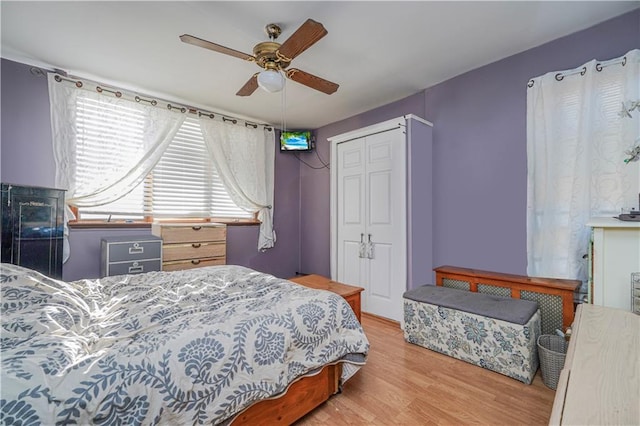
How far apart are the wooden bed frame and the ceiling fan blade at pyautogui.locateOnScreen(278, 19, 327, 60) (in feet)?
6.53

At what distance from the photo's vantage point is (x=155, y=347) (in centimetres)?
103

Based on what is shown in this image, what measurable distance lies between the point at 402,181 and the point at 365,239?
839mm

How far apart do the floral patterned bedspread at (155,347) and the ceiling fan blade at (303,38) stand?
1595 mm

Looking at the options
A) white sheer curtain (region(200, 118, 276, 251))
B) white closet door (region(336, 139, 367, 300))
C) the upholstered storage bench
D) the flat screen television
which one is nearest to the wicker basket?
the upholstered storage bench

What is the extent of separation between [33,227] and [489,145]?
4.16 m

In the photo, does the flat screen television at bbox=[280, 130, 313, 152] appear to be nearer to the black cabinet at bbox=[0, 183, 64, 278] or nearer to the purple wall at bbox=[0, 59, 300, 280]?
the purple wall at bbox=[0, 59, 300, 280]

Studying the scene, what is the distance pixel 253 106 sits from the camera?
3625mm

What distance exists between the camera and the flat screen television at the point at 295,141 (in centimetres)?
438

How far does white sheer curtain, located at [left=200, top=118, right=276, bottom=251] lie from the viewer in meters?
3.73

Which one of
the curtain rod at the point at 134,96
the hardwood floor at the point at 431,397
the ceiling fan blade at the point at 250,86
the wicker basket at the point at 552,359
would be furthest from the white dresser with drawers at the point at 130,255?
the wicker basket at the point at 552,359

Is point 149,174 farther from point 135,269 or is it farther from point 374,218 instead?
point 374,218

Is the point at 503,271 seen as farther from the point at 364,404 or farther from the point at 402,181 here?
the point at 364,404

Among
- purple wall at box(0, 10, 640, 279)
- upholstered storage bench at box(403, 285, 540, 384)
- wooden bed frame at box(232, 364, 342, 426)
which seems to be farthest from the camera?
purple wall at box(0, 10, 640, 279)

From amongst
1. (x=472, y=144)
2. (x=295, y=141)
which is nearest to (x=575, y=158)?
(x=472, y=144)
